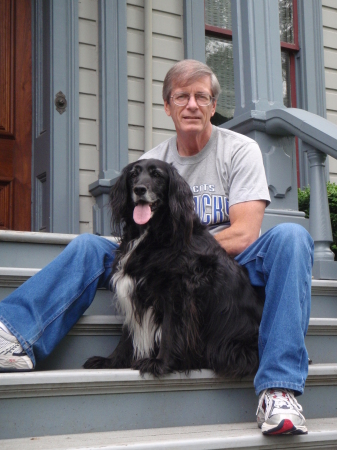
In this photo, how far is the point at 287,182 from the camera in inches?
133

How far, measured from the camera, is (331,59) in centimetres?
546

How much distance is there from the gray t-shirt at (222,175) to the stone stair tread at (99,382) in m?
0.67

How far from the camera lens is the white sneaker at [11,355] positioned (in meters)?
2.00

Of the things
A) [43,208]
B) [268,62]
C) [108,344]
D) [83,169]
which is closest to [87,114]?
[83,169]

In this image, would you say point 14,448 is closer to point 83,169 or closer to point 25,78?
point 83,169

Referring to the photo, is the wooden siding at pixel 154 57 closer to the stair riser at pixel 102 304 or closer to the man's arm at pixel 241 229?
the stair riser at pixel 102 304

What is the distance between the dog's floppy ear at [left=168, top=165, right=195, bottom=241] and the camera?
2.24 metres

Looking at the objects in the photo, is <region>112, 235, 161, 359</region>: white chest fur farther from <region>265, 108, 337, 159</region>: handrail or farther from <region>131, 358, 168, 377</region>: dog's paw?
<region>265, 108, 337, 159</region>: handrail

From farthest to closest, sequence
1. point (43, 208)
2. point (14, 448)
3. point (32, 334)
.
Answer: point (43, 208), point (32, 334), point (14, 448)

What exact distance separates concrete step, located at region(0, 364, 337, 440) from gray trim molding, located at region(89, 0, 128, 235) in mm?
2268

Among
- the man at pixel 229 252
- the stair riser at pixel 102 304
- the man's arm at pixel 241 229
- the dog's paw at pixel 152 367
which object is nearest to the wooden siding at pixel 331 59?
the man at pixel 229 252

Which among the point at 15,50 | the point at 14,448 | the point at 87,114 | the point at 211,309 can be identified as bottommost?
the point at 14,448

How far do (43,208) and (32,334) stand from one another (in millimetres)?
2086

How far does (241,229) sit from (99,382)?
819 mm
